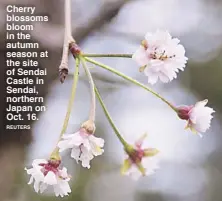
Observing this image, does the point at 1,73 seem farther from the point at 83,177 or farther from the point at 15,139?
the point at 83,177

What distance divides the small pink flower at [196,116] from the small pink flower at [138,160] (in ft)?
0.25

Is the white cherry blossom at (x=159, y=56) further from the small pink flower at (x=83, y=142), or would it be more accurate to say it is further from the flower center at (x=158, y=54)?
the small pink flower at (x=83, y=142)

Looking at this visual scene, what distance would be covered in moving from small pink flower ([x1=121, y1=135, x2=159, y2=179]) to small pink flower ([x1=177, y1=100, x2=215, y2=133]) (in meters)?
0.08

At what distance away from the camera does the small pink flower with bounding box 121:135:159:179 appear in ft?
1.64

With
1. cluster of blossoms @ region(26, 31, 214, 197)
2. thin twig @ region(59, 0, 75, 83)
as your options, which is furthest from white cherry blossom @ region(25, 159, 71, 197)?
thin twig @ region(59, 0, 75, 83)

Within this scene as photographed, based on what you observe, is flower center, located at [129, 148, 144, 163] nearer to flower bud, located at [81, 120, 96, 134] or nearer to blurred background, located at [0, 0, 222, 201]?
flower bud, located at [81, 120, 96, 134]

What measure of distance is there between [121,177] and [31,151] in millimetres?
157

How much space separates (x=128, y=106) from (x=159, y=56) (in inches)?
7.7

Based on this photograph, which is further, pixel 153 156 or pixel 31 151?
pixel 31 151

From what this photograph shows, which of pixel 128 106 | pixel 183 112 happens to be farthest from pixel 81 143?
pixel 128 106

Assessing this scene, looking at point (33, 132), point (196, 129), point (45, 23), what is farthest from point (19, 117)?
point (196, 129)

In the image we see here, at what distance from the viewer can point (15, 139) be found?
2.36 ft

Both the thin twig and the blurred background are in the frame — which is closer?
the thin twig

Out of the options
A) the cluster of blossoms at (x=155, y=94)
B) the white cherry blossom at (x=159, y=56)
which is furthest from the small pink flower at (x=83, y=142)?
the white cherry blossom at (x=159, y=56)
